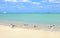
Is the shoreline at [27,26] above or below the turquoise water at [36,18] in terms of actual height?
below

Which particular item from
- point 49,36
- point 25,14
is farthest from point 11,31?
point 49,36

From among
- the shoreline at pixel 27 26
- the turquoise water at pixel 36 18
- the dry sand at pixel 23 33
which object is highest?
the turquoise water at pixel 36 18

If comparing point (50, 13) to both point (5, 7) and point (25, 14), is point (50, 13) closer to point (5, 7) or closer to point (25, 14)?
point (25, 14)

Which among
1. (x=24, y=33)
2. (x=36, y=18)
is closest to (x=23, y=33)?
(x=24, y=33)

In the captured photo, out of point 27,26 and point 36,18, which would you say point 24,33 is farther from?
point 36,18

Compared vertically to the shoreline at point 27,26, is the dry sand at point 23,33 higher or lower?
lower
